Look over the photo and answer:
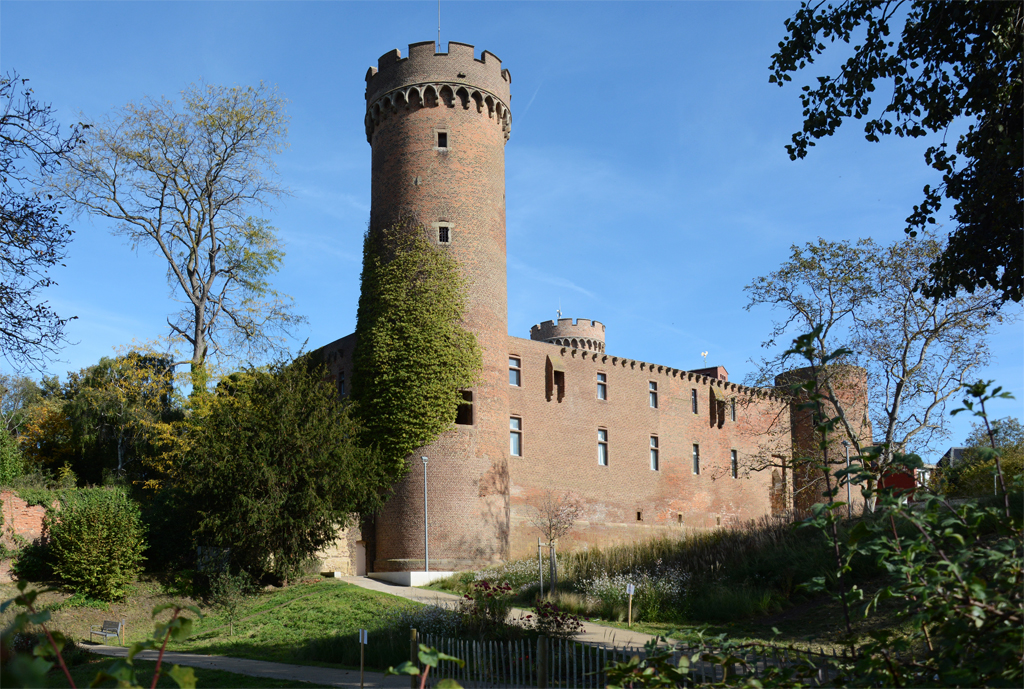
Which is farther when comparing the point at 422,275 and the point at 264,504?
the point at 422,275

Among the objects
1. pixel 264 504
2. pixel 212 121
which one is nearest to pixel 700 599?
pixel 264 504

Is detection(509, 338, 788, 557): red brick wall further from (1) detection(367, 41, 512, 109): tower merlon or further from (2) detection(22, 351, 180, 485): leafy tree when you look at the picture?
(2) detection(22, 351, 180, 485): leafy tree

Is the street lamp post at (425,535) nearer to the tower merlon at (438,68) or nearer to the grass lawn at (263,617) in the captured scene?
the grass lawn at (263,617)

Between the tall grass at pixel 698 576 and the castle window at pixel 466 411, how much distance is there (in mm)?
6855

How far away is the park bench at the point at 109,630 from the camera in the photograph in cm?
1856

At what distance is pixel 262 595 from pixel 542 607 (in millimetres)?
12436

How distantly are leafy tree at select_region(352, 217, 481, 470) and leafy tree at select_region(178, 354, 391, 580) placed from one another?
244cm

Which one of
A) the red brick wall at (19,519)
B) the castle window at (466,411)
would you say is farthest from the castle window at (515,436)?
the red brick wall at (19,519)

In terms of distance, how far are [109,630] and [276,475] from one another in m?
5.63

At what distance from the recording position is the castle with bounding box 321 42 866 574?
90.9 feet

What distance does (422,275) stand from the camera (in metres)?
29.0

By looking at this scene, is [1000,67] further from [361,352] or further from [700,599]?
[361,352]

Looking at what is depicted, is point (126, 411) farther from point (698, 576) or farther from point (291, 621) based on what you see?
point (698, 576)

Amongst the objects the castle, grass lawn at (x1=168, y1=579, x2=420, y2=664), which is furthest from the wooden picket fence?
the castle
